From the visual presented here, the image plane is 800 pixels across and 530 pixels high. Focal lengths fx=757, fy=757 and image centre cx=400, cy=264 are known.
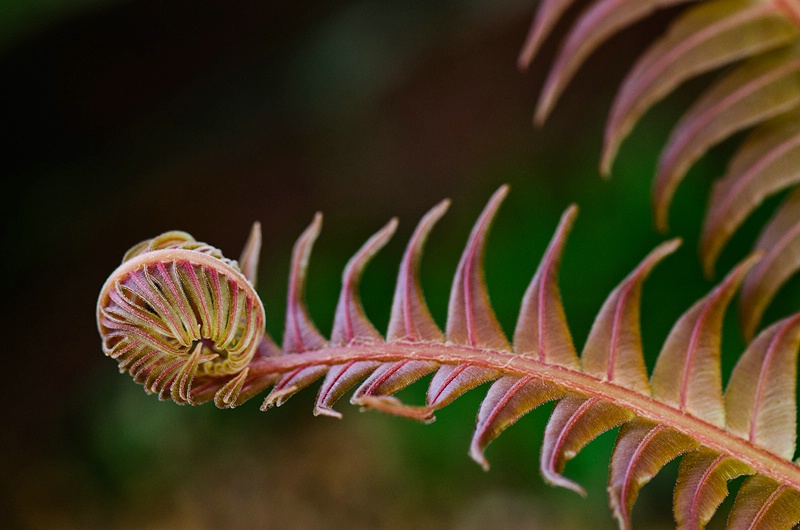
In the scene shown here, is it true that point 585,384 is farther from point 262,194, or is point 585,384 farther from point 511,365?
point 262,194

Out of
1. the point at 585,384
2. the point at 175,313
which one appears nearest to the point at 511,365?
the point at 585,384

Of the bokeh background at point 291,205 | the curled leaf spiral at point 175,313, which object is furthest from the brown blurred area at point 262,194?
the curled leaf spiral at point 175,313

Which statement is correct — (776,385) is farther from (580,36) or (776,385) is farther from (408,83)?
(408,83)

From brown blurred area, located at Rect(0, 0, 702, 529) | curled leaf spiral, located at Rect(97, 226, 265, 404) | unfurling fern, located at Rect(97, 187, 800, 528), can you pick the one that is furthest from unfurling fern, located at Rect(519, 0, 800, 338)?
brown blurred area, located at Rect(0, 0, 702, 529)

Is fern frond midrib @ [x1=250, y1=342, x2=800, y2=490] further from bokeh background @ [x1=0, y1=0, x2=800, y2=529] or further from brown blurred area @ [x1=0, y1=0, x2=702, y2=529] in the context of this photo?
brown blurred area @ [x1=0, y1=0, x2=702, y2=529]

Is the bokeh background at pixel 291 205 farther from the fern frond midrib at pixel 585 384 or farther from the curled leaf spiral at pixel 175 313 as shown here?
the curled leaf spiral at pixel 175 313

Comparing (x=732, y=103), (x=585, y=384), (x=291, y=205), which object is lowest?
(x=585, y=384)

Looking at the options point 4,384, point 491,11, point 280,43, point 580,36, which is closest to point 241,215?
point 280,43
